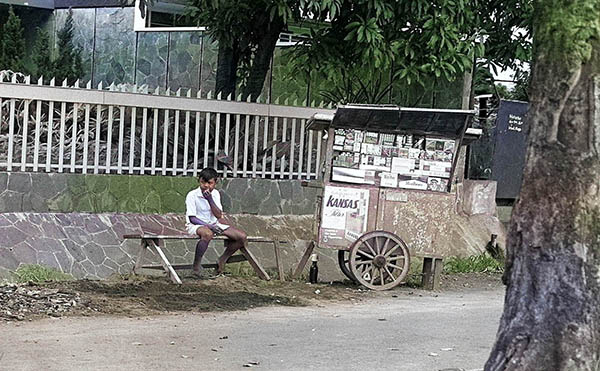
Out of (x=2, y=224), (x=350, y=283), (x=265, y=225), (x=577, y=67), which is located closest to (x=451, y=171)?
(x=350, y=283)

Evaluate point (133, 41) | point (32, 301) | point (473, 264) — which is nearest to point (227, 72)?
point (473, 264)

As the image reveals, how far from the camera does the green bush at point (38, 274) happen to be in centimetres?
1094

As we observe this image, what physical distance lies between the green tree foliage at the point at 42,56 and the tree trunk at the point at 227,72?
6.13 m

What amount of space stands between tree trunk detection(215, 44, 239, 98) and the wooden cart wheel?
3756mm

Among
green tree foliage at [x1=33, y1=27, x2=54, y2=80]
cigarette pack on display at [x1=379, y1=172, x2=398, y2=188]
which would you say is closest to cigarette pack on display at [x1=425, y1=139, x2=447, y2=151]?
cigarette pack on display at [x1=379, y1=172, x2=398, y2=188]

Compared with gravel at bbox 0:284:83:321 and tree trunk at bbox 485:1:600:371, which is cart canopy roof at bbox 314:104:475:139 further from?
tree trunk at bbox 485:1:600:371

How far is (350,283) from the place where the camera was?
1242 centimetres

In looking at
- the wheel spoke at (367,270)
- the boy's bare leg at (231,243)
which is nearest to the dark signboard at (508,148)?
the wheel spoke at (367,270)

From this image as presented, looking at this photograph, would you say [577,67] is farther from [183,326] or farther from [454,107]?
[454,107]

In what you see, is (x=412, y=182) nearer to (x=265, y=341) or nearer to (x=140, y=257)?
(x=140, y=257)

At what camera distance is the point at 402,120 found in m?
11.9

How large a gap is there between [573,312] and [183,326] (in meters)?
4.60

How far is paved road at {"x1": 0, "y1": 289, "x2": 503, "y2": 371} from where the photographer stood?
8.00 meters

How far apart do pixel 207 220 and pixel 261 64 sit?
136 inches
